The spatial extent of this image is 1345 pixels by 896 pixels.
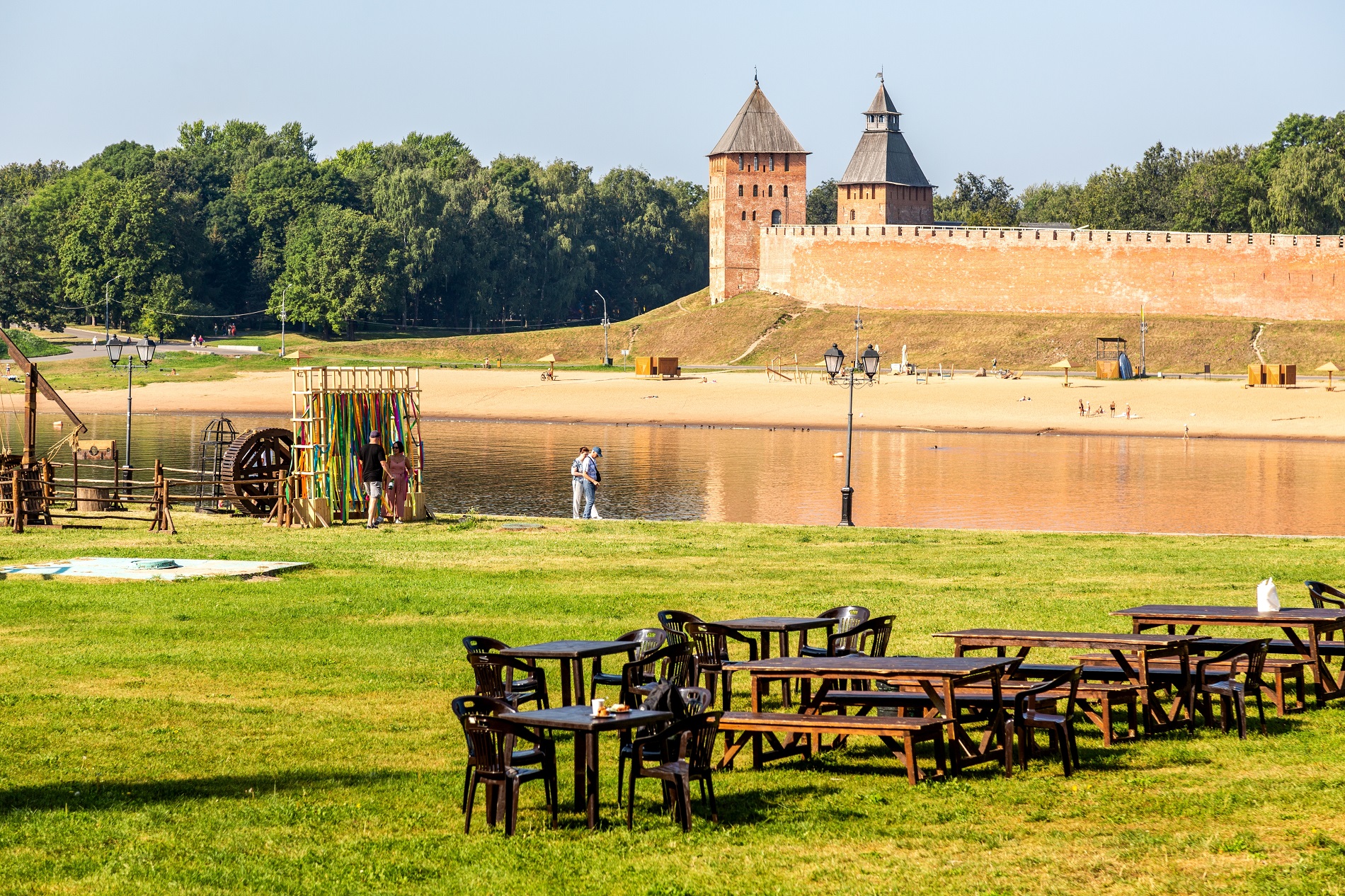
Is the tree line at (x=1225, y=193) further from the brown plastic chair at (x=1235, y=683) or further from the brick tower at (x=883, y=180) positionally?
the brown plastic chair at (x=1235, y=683)

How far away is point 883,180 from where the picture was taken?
9256 cm

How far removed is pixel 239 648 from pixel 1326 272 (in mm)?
72701

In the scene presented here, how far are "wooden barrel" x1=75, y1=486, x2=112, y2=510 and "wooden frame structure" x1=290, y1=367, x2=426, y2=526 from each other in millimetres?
3504

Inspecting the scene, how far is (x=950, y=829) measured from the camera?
702cm

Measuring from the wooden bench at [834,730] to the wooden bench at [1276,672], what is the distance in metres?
1.85

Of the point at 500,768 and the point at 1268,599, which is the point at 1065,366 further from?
the point at 500,768

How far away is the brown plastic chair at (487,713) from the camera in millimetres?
7082

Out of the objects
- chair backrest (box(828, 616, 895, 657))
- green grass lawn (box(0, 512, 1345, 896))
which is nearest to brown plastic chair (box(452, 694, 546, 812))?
green grass lawn (box(0, 512, 1345, 896))

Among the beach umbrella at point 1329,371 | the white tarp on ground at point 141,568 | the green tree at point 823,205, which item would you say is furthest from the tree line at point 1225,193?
the white tarp on ground at point 141,568

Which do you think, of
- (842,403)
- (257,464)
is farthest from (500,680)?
(842,403)

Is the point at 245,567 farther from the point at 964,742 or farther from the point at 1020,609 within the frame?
the point at 964,742

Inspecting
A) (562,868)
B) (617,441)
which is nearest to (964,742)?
(562,868)

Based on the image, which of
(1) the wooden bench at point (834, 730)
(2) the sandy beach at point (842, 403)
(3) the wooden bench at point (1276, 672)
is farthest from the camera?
(2) the sandy beach at point (842, 403)

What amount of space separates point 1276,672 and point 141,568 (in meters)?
10.8
